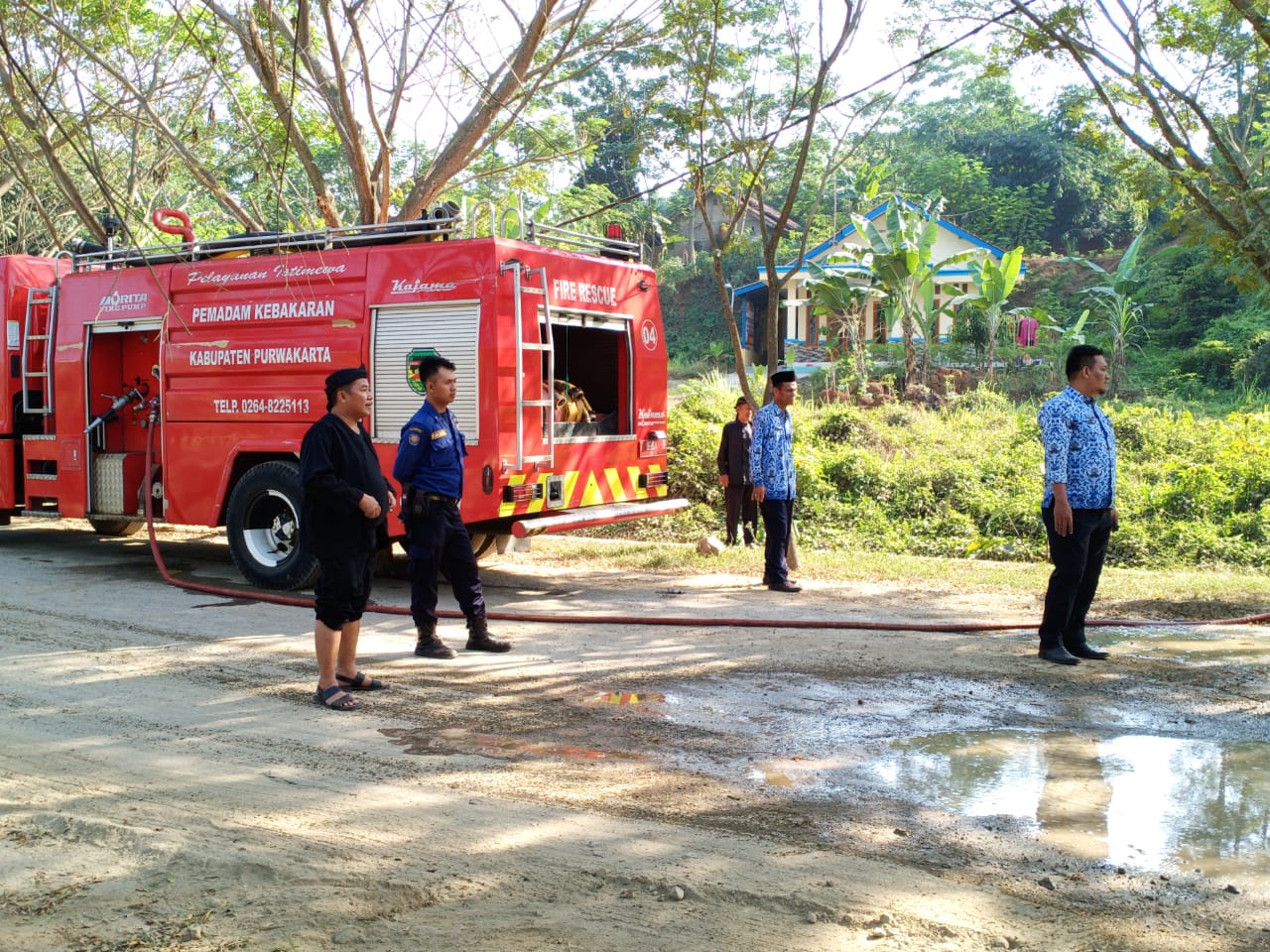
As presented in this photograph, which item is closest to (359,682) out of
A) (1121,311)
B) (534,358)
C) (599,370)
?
(534,358)

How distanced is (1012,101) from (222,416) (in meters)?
39.0

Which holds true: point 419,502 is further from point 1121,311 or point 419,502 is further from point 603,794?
point 1121,311

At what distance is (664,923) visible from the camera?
11.0 ft

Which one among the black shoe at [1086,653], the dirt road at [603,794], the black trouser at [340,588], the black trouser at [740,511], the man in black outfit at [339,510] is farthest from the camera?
the black trouser at [740,511]

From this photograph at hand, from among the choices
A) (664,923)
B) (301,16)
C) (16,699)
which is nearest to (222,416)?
(301,16)

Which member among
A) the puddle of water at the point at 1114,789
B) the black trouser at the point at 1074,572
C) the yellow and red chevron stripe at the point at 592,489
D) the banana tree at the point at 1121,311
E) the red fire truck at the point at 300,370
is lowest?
the puddle of water at the point at 1114,789

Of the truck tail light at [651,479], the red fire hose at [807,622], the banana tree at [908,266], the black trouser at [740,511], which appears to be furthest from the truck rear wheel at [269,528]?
the banana tree at [908,266]

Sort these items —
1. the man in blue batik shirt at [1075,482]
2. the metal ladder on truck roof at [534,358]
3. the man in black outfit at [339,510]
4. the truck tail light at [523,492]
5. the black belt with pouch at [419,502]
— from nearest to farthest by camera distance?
1. the man in black outfit at [339,510]
2. the man in blue batik shirt at [1075,482]
3. the black belt with pouch at [419,502]
4. the metal ladder on truck roof at [534,358]
5. the truck tail light at [523,492]

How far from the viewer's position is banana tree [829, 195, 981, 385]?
22.1 meters

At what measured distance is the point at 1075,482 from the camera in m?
6.71

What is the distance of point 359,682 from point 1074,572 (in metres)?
4.15

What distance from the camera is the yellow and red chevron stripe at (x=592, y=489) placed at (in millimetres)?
8812

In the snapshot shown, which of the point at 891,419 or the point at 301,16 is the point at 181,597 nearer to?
the point at 301,16

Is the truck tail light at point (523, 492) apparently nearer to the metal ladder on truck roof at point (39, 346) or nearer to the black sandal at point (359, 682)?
the black sandal at point (359, 682)
